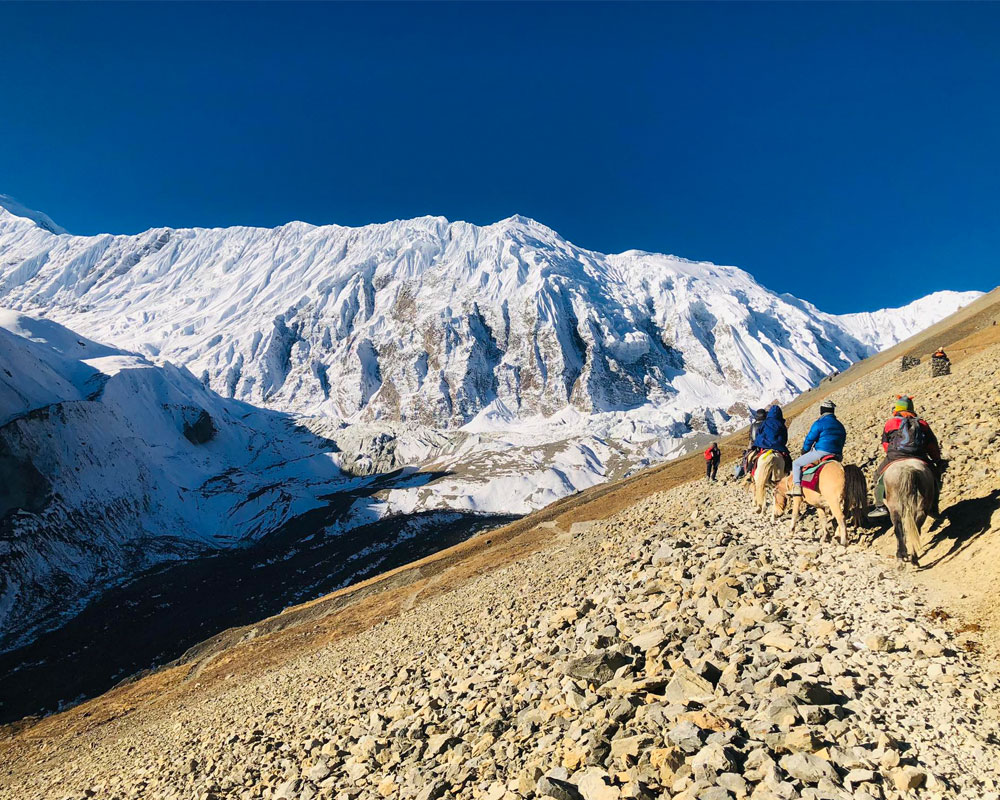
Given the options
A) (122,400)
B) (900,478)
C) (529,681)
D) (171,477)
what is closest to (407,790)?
(529,681)

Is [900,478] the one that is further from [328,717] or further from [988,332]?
[988,332]

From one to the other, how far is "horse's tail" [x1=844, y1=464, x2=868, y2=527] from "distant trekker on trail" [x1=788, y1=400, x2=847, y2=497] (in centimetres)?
84

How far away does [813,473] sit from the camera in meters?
12.3

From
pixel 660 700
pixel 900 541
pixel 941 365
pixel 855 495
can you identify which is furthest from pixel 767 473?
pixel 941 365

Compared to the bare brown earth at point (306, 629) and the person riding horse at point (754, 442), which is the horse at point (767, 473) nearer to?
the person riding horse at point (754, 442)

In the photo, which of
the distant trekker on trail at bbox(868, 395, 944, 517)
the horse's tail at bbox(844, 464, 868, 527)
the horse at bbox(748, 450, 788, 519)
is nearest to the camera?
the distant trekker on trail at bbox(868, 395, 944, 517)

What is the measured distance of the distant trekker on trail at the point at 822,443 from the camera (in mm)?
12453

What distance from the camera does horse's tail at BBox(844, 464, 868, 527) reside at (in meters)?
11.2

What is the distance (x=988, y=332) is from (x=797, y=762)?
54513 millimetres

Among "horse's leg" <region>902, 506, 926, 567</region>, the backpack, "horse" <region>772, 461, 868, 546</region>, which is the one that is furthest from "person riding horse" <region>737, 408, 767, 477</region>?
"horse's leg" <region>902, 506, 926, 567</region>

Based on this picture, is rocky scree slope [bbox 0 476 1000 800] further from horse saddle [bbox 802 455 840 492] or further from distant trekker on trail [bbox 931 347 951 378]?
distant trekker on trail [bbox 931 347 951 378]

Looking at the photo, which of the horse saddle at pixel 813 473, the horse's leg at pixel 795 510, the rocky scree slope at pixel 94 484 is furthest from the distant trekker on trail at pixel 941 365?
the rocky scree slope at pixel 94 484

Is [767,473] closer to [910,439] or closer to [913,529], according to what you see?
[910,439]

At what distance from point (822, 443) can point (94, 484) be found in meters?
154
